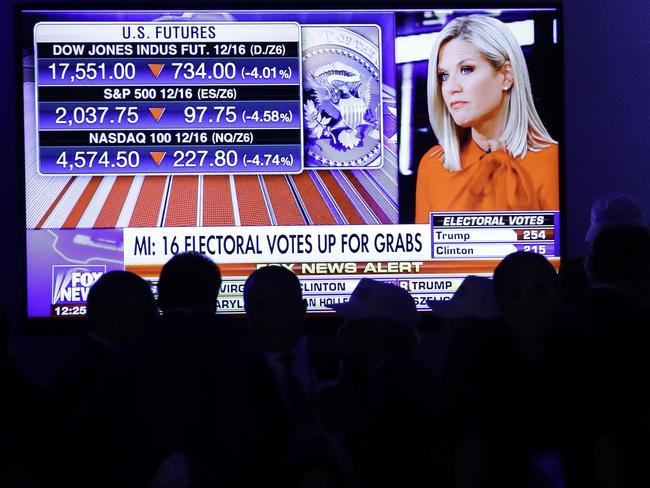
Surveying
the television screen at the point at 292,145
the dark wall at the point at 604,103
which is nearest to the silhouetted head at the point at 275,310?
the television screen at the point at 292,145

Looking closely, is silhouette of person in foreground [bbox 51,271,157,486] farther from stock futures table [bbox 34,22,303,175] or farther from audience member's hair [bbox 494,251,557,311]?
stock futures table [bbox 34,22,303,175]

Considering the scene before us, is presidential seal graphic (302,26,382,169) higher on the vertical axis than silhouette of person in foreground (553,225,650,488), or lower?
higher

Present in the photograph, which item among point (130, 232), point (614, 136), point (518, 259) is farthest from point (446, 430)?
point (614, 136)

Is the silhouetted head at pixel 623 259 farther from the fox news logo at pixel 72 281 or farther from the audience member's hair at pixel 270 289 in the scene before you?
the fox news logo at pixel 72 281

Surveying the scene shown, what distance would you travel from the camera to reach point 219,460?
234cm

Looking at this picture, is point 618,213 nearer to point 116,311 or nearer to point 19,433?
point 116,311

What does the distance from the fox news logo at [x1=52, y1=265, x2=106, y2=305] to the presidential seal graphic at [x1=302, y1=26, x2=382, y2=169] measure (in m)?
1.12

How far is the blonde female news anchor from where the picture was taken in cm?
467

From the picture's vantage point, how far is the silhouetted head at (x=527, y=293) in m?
2.71

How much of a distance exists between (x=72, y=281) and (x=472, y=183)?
1.92 m

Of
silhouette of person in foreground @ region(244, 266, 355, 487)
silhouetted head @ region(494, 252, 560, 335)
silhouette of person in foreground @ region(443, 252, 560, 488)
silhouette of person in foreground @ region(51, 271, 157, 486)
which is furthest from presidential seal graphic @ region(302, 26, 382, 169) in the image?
silhouette of person in foreground @ region(443, 252, 560, 488)

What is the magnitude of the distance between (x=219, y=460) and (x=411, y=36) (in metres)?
2.86

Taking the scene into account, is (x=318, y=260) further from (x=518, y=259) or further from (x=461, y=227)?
(x=518, y=259)

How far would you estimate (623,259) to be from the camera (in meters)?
2.78
